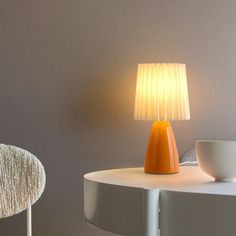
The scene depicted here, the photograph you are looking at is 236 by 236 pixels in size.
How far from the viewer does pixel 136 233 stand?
1050mm

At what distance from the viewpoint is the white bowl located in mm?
1191

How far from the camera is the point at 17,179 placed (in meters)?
1.58

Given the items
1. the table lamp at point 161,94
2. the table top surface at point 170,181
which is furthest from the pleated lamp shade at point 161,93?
the table top surface at point 170,181

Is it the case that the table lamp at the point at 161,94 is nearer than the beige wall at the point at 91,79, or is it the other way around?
the table lamp at the point at 161,94

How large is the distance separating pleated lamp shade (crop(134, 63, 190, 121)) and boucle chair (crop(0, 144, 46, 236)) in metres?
0.39

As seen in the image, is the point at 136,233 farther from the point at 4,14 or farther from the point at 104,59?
the point at 4,14

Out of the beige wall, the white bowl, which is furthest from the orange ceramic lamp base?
the beige wall

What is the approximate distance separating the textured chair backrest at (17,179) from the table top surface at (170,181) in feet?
0.84

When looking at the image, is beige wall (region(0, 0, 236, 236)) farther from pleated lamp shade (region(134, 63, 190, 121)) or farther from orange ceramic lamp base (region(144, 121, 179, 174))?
orange ceramic lamp base (region(144, 121, 179, 174))

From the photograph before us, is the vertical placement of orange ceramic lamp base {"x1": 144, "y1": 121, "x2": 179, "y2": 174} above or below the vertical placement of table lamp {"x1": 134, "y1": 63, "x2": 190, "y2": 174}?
below

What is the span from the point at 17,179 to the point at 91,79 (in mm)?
537

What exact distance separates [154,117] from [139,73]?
163mm

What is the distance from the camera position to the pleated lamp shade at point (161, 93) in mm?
1657

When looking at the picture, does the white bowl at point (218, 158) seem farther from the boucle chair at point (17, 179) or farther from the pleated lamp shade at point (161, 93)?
the boucle chair at point (17, 179)
